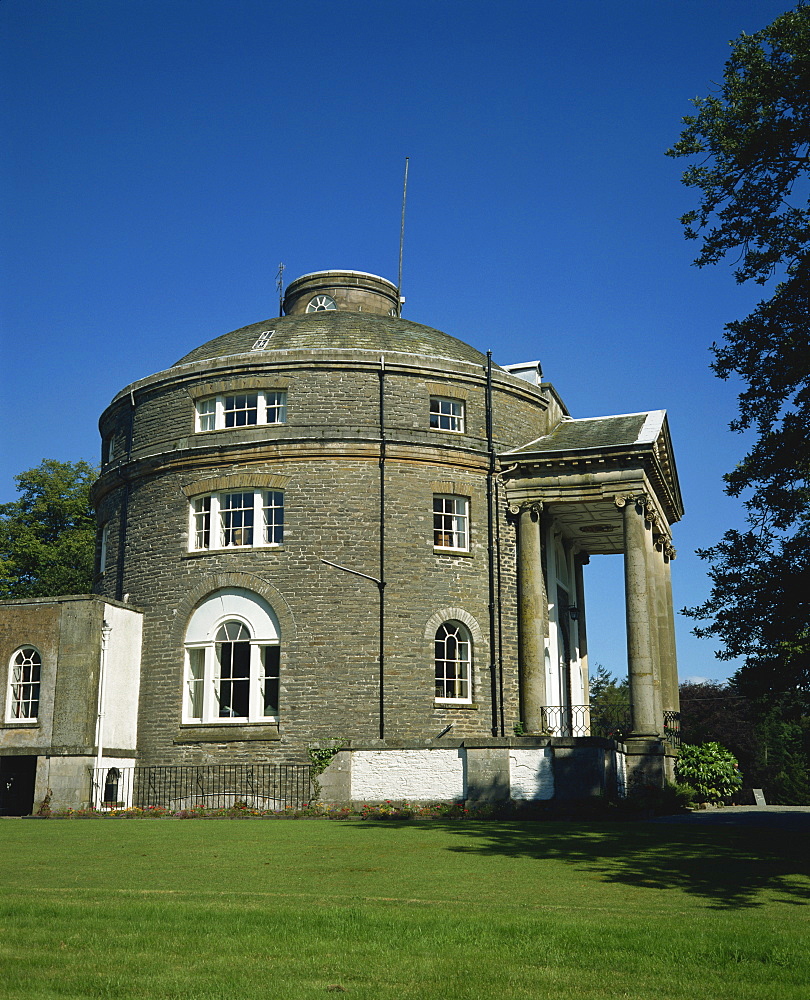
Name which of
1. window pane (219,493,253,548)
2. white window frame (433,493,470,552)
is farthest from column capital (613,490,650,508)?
window pane (219,493,253,548)

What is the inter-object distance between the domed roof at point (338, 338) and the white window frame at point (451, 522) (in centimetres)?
429

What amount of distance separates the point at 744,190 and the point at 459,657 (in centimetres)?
1491

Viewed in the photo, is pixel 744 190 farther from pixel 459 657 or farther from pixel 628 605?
pixel 459 657

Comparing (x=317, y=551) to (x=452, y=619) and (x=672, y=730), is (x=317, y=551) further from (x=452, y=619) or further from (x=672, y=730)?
(x=672, y=730)

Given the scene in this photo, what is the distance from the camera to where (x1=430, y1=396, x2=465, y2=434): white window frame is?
A: 29.9m

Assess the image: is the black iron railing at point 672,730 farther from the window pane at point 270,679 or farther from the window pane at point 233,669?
the window pane at point 233,669

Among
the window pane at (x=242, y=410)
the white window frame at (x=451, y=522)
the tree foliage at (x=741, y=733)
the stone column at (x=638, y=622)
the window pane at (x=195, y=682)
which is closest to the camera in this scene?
the stone column at (x=638, y=622)

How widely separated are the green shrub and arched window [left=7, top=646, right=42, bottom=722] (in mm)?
17723

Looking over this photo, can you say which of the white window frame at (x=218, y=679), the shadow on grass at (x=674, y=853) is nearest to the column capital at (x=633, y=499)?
the white window frame at (x=218, y=679)

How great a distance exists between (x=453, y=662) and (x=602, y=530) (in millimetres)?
9294

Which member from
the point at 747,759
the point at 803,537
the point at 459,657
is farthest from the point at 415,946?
the point at 747,759

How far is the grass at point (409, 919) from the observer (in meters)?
7.52

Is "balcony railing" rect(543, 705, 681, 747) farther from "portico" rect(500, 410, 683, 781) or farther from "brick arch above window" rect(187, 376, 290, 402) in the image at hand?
"brick arch above window" rect(187, 376, 290, 402)

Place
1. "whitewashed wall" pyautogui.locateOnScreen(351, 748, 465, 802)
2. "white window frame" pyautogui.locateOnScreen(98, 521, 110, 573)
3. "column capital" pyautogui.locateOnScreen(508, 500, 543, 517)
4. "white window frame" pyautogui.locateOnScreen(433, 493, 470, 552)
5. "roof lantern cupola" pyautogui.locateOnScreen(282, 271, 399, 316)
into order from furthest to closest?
"roof lantern cupola" pyautogui.locateOnScreen(282, 271, 399, 316), "white window frame" pyautogui.locateOnScreen(98, 521, 110, 573), "column capital" pyautogui.locateOnScreen(508, 500, 543, 517), "white window frame" pyautogui.locateOnScreen(433, 493, 470, 552), "whitewashed wall" pyautogui.locateOnScreen(351, 748, 465, 802)
